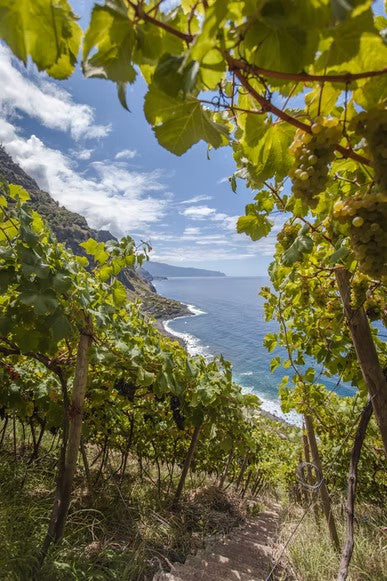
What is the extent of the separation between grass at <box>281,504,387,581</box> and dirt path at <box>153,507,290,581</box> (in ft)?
0.80

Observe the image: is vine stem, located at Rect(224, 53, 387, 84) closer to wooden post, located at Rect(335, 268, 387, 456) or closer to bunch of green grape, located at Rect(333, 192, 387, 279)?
bunch of green grape, located at Rect(333, 192, 387, 279)

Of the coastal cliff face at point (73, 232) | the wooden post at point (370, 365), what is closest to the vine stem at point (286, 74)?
the wooden post at point (370, 365)

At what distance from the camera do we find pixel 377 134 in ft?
2.16

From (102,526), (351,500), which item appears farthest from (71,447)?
(351,500)

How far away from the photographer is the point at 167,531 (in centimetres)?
388

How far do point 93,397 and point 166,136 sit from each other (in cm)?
407

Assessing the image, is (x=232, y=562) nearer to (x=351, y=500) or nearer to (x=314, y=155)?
(x=351, y=500)

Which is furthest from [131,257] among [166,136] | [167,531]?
[167,531]

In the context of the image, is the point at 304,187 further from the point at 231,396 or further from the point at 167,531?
the point at 167,531

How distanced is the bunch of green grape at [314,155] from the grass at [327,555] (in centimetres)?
370

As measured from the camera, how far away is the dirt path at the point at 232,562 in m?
3.06

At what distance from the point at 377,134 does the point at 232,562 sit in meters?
4.51

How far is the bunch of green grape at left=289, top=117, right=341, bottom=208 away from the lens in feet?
2.35

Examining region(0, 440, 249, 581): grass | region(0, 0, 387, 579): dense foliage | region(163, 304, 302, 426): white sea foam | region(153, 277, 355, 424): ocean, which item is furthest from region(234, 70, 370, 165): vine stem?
region(153, 277, 355, 424): ocean
